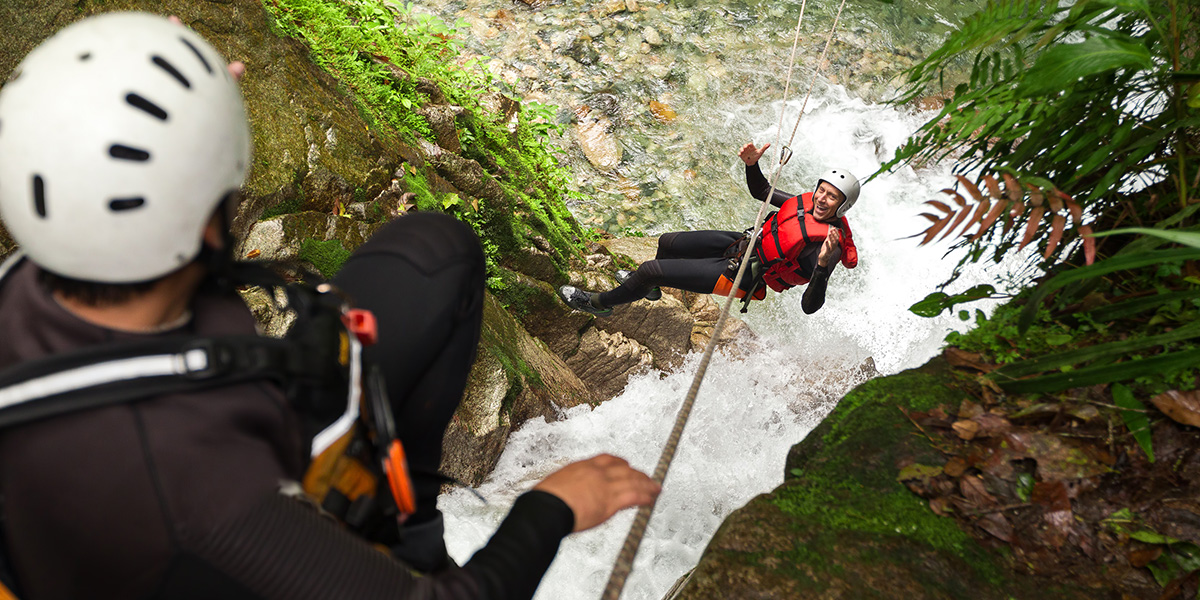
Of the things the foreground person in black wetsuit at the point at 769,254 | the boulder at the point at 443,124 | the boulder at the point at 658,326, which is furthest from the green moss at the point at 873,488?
the boulder at the point at 443,124

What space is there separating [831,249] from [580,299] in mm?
1991

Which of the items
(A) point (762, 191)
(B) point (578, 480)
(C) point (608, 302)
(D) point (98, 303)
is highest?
(D) point (98, 303)

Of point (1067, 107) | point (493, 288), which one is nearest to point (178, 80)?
point (1067, 107)

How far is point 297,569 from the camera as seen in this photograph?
Result: 900 millimetres

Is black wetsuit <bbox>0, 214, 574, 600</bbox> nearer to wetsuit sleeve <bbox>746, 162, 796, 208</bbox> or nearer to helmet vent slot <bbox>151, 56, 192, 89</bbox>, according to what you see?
helmet vent slot <bbox>151, 56, 192, 89</bbox>

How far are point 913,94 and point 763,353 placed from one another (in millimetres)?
4610

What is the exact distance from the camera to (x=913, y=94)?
310cm

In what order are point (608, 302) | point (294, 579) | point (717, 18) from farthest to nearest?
point (717, 18) → point (608, 302) → point (294, 579)

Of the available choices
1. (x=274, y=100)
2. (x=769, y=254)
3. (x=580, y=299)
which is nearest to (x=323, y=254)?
(x=274, y=100)

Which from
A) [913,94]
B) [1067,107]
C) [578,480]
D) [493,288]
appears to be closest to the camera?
[578,480]

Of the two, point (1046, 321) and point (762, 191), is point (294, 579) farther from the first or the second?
point (762, 191)

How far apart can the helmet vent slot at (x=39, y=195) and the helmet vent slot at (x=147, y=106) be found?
0.17 meters

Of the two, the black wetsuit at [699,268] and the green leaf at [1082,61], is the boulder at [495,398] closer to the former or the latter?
the black wetsuit at [699,268]

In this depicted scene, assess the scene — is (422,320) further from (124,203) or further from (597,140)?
(597,140)
